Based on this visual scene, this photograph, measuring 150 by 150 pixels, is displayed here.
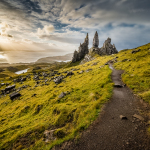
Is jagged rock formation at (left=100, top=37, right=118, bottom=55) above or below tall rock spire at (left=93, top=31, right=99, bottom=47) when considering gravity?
below

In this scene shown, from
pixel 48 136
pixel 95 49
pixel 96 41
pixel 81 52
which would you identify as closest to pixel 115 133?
pixel 48 136

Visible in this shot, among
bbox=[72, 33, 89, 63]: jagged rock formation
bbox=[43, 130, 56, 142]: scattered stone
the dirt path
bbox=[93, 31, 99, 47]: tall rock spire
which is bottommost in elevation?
bbox=[43, 130, 56, 142]: scattered stone

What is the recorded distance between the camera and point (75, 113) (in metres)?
15.8

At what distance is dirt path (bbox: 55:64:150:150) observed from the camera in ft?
30.9

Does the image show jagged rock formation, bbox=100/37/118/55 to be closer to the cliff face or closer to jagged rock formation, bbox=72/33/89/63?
the cliff face

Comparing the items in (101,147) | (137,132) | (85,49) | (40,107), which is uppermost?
(85,49)

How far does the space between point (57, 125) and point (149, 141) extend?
12560 mm

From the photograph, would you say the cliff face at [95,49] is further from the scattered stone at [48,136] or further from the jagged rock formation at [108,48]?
the scattered stone at [48,136]

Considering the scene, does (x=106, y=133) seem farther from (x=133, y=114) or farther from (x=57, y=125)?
(x=57, y=125)

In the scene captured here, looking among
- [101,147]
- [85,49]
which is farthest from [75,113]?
[85,49]

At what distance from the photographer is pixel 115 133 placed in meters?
10.9

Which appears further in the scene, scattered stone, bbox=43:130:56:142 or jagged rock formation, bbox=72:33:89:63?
jagged rock formation, bbox=72:33:89:63

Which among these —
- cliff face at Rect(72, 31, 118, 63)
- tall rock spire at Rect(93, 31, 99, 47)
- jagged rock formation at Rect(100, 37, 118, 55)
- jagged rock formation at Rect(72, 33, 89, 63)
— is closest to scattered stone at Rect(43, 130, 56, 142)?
cliff face at Rect(72, 31, 118, 63)

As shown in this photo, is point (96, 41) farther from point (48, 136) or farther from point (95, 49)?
point (48, 136)
